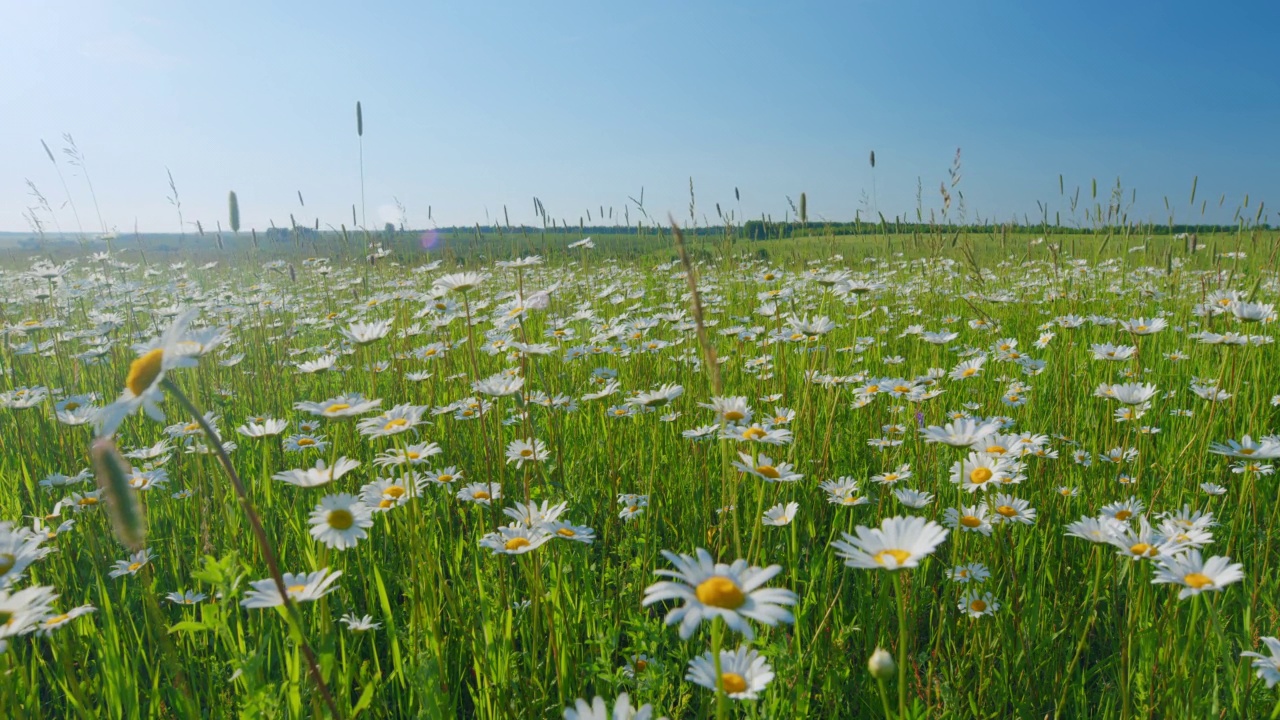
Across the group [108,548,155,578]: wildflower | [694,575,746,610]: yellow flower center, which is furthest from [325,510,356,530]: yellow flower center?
[694,575,746,610]: yellow flower center

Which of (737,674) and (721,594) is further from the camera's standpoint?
(737,674)

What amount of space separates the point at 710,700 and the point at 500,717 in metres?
0.43

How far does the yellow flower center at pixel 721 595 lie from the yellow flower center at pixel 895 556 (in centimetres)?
26

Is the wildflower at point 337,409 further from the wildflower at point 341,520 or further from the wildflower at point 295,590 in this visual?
the wildflower at point 295,590

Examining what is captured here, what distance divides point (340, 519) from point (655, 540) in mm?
964

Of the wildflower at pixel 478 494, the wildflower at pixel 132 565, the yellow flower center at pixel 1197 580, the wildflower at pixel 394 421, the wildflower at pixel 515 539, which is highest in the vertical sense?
the wildflower at pixel 394 421

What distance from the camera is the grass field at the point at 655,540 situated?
4.12ft

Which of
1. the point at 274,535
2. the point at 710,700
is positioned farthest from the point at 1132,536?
the point at 274,535

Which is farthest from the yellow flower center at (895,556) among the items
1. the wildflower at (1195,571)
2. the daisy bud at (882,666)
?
the wildflower at (1195,571)

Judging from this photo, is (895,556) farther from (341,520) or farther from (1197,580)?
(341,520)

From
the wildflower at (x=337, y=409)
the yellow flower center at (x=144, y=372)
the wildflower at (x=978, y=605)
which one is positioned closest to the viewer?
the yellow flower center at (x=144, y=372)

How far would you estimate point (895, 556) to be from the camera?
104 centimetres

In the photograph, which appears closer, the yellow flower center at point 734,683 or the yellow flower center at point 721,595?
the yellow flower center at point 721,595

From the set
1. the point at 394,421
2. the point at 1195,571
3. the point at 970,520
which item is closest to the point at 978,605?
the point at 970,520
